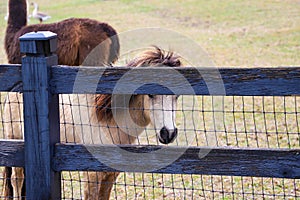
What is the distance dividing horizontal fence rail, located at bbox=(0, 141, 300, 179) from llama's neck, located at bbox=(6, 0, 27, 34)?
635 cm

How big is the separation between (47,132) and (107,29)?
5.97 metres

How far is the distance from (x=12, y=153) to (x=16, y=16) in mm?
6477

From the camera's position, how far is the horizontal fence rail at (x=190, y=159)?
3.00m

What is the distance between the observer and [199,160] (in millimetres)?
3070

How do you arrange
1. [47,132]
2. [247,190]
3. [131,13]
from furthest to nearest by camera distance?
[131,13]
[247,190]
[47,132]

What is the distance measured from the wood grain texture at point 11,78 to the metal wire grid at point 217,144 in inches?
Result: 20.1

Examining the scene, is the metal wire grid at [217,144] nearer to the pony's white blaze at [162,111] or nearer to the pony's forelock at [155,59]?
the pony's white blaze at [162,111]

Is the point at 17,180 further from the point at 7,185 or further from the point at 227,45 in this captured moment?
the point at 227,45

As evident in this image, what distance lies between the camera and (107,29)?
896 cm

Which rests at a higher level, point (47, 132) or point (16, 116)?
point (47, 132)

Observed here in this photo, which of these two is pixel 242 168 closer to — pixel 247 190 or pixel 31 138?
pixel 31 138

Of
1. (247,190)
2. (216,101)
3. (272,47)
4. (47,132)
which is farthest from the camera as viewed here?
(272,47)

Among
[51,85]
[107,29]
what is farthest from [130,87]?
[107,29]

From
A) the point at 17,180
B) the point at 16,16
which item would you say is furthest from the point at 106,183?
the point at 16,16
